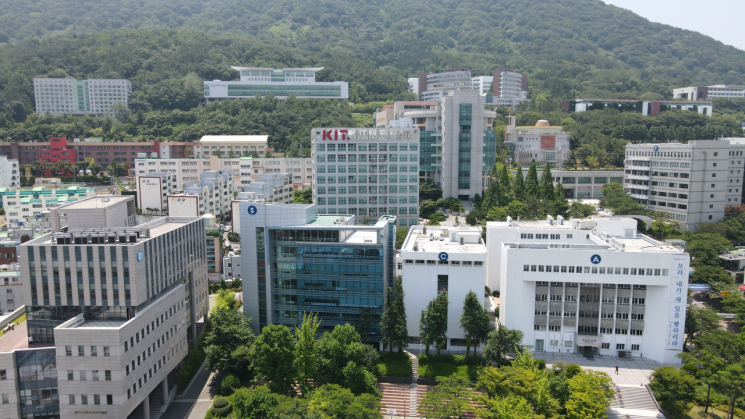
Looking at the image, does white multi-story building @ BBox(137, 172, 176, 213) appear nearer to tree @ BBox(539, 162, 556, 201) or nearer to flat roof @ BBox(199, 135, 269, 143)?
flat roof @ BBox(199, 135, 269, 143)

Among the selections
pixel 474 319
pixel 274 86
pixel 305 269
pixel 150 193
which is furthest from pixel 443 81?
pixel 474 319

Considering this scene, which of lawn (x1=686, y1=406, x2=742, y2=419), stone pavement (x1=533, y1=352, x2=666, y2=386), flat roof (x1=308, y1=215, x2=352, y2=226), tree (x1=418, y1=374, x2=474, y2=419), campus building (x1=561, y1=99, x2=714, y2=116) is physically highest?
campus building (x1=561, y1=99, x2=714, y2=116)

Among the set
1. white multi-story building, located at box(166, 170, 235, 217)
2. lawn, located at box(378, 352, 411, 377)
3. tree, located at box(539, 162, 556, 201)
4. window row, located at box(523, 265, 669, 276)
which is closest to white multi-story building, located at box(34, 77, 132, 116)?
white multi-story building, located at box(166, 170, 235, 217)

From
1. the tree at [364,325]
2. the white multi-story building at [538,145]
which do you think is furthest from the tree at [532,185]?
the tree at [364,325]

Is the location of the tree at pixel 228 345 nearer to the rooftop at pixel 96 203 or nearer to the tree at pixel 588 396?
the rooftop at pixel 96 203

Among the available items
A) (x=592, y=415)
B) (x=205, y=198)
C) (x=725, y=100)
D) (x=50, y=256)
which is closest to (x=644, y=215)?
(x=592, y=415)

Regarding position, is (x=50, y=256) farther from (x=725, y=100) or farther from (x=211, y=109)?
(x=725, y=100)
